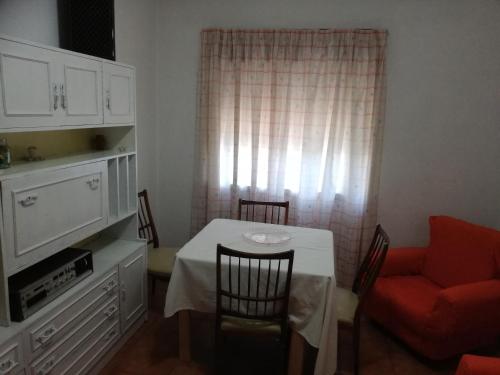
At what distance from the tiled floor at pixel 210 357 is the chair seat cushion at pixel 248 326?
0.49 metres

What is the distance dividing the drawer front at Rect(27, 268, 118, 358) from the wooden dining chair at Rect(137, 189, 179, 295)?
455 mm

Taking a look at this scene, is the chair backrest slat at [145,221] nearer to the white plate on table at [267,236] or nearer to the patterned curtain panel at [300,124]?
the patterned curtain panel at [300,124]

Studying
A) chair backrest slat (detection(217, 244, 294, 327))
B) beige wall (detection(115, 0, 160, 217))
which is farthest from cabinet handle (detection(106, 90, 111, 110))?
chair backrest slat (detection(217, 244, 294, 327))


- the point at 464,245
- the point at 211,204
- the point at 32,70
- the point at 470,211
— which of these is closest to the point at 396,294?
the point at 464,245

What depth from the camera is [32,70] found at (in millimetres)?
1729

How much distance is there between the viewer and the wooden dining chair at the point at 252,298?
209 centimetres

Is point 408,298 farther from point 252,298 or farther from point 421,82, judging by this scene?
point 421,82

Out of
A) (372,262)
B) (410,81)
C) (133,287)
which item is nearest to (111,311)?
(133,287)

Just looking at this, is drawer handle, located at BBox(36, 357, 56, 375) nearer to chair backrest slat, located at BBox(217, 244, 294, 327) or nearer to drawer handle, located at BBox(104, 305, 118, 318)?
drawer handle, located at BBox(104, 305, 118, 318)

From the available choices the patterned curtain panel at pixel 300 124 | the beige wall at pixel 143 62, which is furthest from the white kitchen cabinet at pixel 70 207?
the patterned curtain panel at pixel 300 124

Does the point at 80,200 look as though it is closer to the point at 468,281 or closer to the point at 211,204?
the point at 211,204

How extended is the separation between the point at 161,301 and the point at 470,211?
2.79 meters

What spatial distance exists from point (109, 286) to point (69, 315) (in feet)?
1.20

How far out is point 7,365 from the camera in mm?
1646
